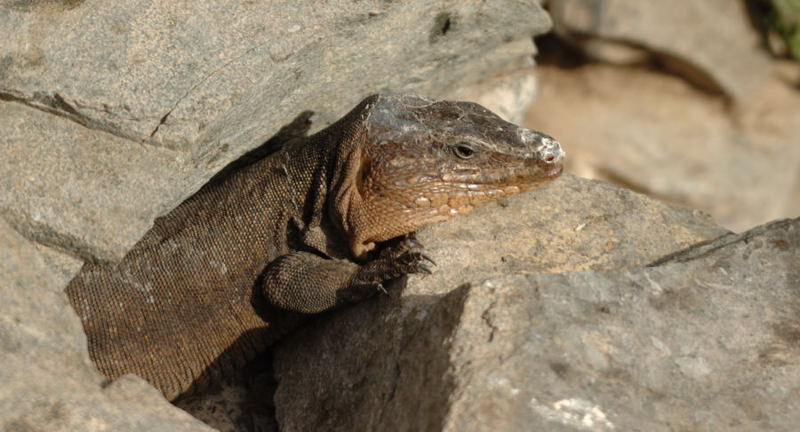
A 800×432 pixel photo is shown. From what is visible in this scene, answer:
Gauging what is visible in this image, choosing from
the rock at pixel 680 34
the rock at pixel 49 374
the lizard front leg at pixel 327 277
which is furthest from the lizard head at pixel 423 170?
the rock at pixel 680 34

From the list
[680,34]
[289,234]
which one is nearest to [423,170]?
[289,234]

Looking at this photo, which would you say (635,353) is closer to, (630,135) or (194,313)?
(194,313)

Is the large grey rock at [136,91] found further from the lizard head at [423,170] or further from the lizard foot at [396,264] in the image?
the lizard foot at [396,264]

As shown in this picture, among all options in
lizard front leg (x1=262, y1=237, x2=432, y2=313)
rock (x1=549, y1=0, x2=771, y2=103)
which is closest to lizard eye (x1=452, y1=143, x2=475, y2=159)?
lizard front leg (x1=262, y1=237, x2=432, y2=313)

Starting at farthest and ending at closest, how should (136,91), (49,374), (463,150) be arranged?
(463,150), (136,91), (49,374)

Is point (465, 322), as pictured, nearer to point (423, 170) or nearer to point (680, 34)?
point (423, 170)

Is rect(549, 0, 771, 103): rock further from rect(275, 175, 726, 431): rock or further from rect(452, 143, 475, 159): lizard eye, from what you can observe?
rect(452, 143, 475, 159): lizard eye
